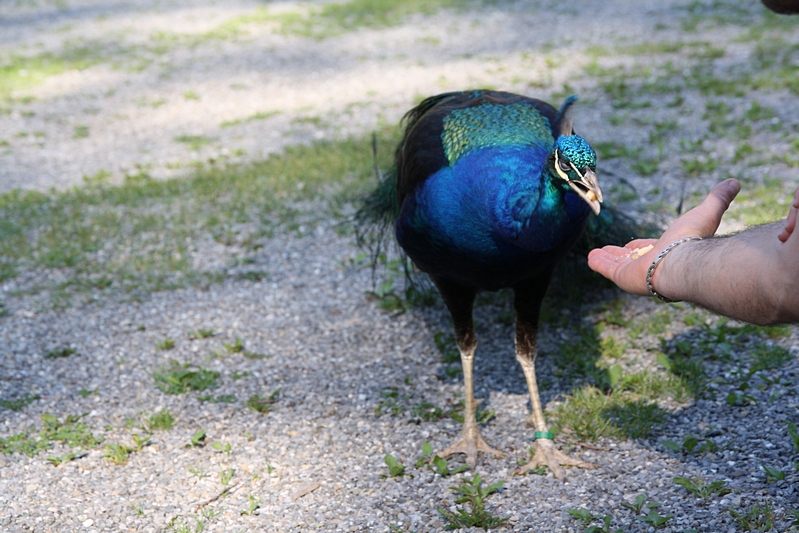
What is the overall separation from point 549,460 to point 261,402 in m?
1.64

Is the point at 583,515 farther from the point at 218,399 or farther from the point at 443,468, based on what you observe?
the point at 218,399

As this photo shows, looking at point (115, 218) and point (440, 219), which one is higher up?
point (440, 219)

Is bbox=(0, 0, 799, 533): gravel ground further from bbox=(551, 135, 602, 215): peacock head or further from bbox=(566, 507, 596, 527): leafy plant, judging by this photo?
bbox=(551, 135, 602, 215): peacock head

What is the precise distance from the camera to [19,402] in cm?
443

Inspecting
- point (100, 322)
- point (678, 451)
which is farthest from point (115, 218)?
point (678, 451)

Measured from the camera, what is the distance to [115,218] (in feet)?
23.1

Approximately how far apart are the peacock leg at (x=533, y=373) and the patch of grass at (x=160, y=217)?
275 centimetres

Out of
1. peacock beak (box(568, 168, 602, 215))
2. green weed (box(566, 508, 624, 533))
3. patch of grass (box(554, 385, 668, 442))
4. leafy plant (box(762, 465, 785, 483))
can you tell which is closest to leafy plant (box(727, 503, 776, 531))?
leafy plant (box(762, 465, 785, 483))

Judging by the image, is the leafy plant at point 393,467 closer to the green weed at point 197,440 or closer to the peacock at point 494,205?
the peacock at point 494,205

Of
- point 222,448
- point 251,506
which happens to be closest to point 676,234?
point 251,506

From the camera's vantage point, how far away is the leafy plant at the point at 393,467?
12.4ft

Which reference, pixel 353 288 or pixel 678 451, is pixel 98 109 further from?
pixel 678 451

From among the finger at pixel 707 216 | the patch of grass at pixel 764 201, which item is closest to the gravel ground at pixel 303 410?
the patch of grass at pixel 764 201

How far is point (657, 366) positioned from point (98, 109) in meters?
8.92
